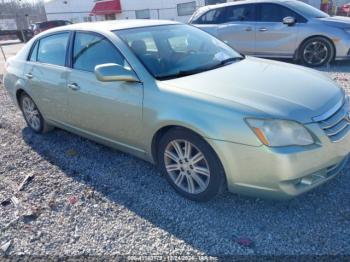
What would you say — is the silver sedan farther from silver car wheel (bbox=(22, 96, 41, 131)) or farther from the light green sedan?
silver car wheel (bbox=(22, 96, 41, 131))

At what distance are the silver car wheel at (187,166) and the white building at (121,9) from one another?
82.2 ft

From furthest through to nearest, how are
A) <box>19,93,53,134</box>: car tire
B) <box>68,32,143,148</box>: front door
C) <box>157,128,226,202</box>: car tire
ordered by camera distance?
<box>19,93,53,134</box>: car tire → <box>68,32,143,148</box>: front door → <box>157,128,226,202</box>: car tire

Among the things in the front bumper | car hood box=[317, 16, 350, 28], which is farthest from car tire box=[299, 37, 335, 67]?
the front bumper

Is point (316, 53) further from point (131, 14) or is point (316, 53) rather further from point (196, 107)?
point (131, 14)

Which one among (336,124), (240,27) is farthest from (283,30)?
(336,124)

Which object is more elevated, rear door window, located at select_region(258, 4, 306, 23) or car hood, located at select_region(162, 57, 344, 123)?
rear door window, located at select_region(258, 4, 306, 23)

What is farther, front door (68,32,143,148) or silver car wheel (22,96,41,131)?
silver car wheel (22,96,41,131)

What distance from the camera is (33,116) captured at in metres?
4.90

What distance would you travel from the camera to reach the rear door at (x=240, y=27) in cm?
820

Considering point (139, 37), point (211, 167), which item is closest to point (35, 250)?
point (211, 167)

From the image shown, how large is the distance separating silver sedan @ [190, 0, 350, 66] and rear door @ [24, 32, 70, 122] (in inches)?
210

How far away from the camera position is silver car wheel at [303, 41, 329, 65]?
24.4 ft

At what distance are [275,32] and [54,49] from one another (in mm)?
5511

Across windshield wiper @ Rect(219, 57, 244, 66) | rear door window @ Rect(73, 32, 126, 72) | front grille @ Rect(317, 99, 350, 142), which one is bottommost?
front grille @ Rect(317, 99, 350, 142)
